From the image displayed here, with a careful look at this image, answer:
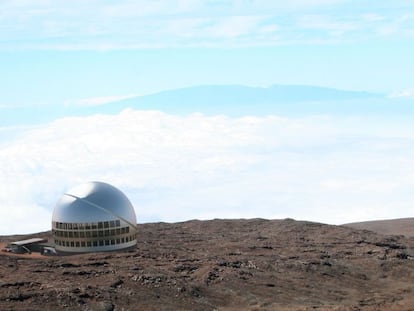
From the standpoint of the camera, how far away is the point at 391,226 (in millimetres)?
102938

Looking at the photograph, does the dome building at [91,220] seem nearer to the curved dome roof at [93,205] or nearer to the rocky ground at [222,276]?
the curved dome roof at [93,205]

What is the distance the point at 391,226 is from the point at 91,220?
198ft

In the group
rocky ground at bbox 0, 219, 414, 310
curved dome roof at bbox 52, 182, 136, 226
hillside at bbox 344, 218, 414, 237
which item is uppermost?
curved dome roof at bbox 52, 182, 136, 226

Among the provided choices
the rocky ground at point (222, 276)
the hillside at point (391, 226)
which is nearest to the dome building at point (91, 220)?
the rocky ground at point (222, 276)

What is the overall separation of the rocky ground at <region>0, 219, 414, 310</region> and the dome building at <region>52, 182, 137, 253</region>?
2.16m

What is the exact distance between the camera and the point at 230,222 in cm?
8712

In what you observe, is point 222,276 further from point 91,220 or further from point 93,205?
point 93,205

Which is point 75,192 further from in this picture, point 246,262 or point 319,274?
point 319,274

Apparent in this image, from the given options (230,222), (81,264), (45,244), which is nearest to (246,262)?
(81,264)

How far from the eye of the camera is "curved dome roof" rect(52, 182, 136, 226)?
58.0 metres

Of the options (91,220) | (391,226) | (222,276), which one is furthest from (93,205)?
(391,226)

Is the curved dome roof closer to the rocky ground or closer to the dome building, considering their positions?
the dome building

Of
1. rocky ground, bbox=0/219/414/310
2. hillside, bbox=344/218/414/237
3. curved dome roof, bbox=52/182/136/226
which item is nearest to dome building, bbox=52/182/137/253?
curved dome roof, bbox=52/182/136/226

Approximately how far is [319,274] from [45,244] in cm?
2669
